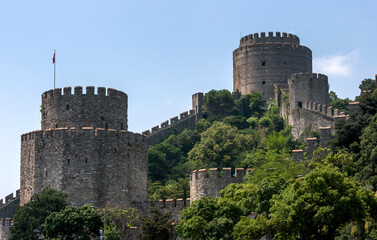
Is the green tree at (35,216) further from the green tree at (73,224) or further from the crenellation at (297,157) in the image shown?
the crenellation at (297,157)

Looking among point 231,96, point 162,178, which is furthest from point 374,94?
point 231,96

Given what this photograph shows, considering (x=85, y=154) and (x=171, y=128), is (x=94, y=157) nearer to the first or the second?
(x=85, y=154)

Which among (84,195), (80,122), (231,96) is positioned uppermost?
(231,96)

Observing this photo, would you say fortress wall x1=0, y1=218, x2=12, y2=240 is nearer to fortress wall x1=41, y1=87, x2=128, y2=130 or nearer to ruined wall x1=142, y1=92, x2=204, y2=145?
fortress wall x1=41, y1=87, x2=128, y2=130

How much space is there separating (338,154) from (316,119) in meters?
27.4

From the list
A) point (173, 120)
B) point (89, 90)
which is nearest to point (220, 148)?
point (173, 120)

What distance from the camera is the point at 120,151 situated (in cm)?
5319

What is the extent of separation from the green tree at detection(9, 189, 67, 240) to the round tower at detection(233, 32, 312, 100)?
136ft

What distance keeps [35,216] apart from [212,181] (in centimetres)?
1083

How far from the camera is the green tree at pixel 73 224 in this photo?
47.9 meters

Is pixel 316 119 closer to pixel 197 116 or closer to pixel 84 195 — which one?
pixel 197 116

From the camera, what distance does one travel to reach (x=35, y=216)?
4969 cm

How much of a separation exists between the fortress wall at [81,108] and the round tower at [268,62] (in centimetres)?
3446

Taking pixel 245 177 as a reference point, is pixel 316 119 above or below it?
above
